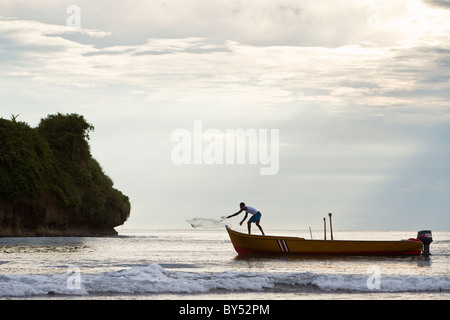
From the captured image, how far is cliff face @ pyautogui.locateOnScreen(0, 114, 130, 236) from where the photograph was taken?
197 feet

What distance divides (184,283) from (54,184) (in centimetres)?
5464

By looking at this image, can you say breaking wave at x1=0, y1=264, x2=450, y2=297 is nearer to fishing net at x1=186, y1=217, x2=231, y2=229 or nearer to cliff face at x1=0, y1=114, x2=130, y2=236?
fishing net at x1=186, y1=217, x2=231, y2=229

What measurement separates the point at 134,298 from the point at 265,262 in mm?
10602

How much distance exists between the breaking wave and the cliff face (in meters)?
46.5

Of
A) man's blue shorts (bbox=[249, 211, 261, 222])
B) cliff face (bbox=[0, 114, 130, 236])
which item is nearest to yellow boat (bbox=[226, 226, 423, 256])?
man's blue shorts (bbox=[249, 211, 261, 222])

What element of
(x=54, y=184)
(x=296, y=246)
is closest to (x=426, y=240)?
(x=296, y=246)

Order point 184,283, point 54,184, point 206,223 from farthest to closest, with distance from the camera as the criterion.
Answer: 1. point 54,184
2. point 206,223
3. point 184,283

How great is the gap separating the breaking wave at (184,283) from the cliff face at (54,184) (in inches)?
1829

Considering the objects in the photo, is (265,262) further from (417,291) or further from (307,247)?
(417,291)

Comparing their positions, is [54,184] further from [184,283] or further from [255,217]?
[184,283]

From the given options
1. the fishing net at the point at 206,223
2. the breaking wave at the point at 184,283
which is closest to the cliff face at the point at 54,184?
the fishing net at the point at 206,223

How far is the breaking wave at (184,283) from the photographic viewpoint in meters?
14.3

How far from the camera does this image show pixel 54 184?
66562 mm
